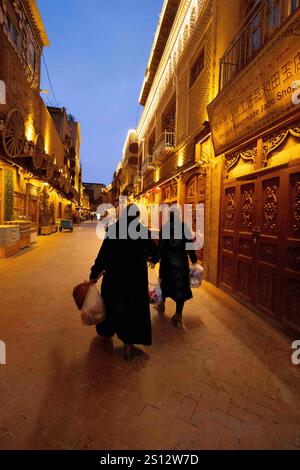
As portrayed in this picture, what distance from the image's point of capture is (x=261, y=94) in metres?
3.82

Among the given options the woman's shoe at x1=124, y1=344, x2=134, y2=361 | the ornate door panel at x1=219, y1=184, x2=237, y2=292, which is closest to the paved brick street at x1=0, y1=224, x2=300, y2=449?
the woman's shoe at x1=124, y1=344, x2=134, y2=361

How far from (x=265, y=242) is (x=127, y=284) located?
8.86ft

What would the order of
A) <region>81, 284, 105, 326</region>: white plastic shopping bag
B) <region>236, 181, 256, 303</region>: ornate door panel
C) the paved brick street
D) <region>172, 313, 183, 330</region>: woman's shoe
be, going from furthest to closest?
<region>236, 181, 256, 303</region>: ornate door panel → <region>172, 313, 183, 330</region>: woman's shoe → <region>81, 284, 105, 326</region>: white plastic shopping bag → the paved brick street

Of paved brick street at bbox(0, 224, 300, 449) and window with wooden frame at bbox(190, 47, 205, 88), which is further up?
window with wooden frame at bbox(190, 47, 205, 88)

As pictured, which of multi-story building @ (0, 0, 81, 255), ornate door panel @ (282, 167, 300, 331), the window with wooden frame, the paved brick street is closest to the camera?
the paved brick street

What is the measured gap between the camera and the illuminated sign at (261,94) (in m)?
3.16

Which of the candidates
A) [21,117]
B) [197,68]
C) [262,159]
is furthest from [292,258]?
[21,117]

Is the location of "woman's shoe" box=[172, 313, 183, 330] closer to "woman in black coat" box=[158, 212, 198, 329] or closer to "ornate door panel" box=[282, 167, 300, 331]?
"woman in black coat" box=[158, 212, 198, 329]

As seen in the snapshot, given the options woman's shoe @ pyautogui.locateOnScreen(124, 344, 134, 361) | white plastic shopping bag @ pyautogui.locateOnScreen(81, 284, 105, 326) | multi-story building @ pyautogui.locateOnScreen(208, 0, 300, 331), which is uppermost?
multi-story building @ pyautogui.locateOnScreen(208, 0, 300, 331)

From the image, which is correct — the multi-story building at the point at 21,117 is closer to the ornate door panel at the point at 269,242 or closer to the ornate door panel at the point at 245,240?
the ornate door panel at the point at 245,240

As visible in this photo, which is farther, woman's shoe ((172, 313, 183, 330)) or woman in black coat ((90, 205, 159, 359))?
woman's shoe ((172, 313, 183, 330))

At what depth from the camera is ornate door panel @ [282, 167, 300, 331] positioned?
341 centimetres

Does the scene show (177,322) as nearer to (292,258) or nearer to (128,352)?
(128,352)

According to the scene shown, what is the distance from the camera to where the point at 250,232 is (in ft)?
15.0
